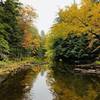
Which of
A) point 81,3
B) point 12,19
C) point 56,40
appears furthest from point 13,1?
point 81,3

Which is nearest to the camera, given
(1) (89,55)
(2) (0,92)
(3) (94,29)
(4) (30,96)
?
(4) (30,96)

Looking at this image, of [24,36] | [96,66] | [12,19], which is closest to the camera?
[96,66]

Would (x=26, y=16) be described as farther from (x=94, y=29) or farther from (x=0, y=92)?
(x=0, y=92)

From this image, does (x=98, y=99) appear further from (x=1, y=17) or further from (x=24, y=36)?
(x=24, y=36)

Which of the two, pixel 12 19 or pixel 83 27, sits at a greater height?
pixel 12 19

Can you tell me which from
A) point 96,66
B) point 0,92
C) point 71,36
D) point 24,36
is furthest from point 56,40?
point 0,92

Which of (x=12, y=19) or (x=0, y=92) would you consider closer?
(x=0, y=92)

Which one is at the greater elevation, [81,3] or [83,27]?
[81,3]

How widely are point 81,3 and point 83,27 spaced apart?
2.75m

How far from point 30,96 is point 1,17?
34.1 m

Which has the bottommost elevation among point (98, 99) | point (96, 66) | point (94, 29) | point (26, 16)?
point (98, 99)

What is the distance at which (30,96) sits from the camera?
18.4 meters

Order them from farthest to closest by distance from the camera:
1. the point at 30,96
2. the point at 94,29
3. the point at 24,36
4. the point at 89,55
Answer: the point at 24,36
the point at 89,55
the point at 94,29
the point at 30,96

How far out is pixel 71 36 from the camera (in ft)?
172
